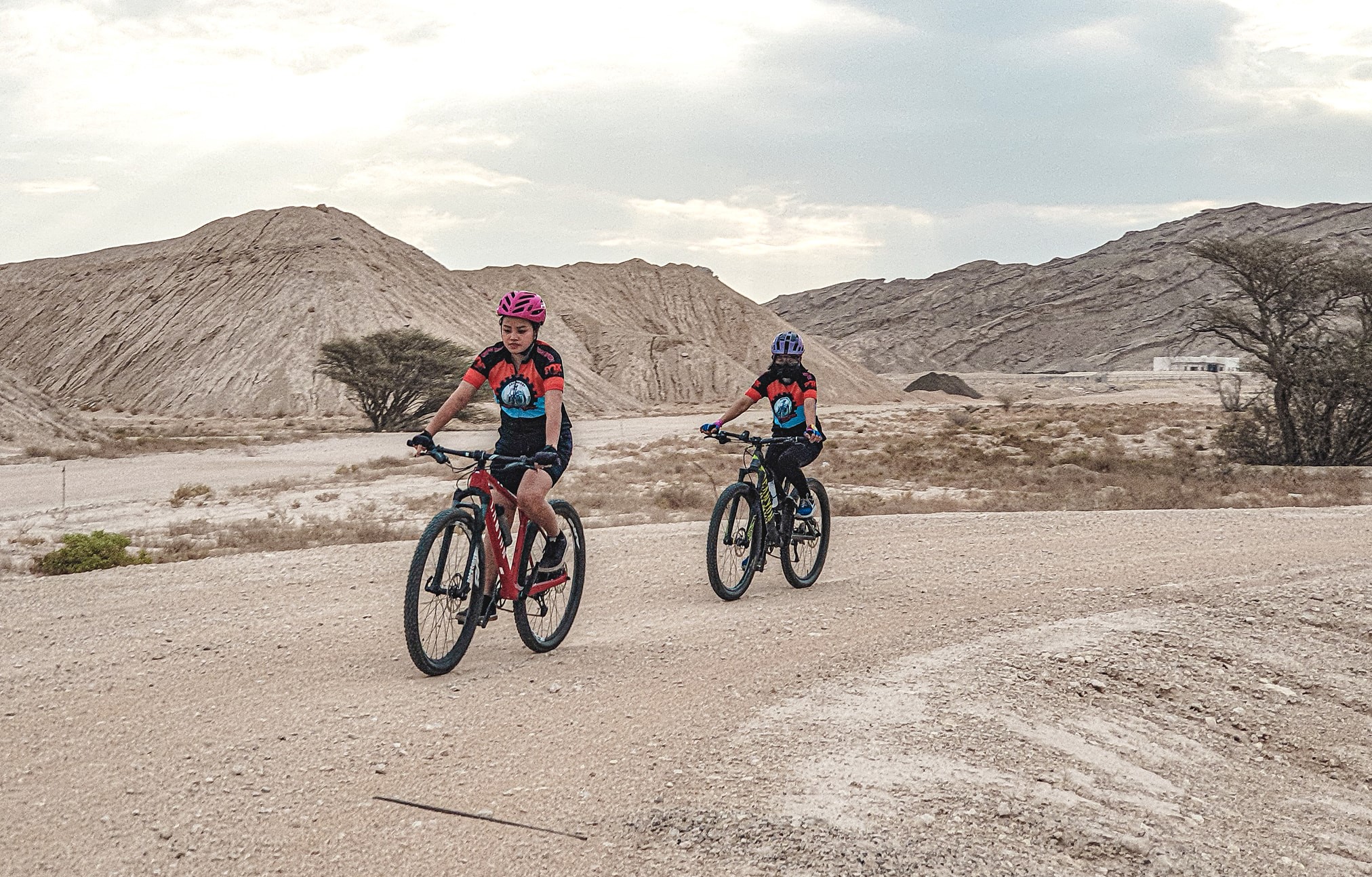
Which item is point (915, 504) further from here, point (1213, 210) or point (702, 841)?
point (1213, 210)

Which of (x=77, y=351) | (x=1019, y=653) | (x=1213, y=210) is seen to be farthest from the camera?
(x=1213, y=210)

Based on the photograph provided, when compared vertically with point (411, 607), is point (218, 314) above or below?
above

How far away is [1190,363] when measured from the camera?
126 metres

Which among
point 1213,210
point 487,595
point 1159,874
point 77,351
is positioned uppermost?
point 1213,210

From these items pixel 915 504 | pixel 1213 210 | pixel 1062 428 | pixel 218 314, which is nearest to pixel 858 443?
pixel 1062 428

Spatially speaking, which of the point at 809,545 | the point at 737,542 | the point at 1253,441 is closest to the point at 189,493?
the point at 809,545

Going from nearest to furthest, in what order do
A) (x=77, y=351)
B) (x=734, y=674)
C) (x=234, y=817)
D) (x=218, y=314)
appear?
1. (x=234, y=817)
2. (x=734, y=674)
3. (x=218, y=314)
4. (x=77, y=351)

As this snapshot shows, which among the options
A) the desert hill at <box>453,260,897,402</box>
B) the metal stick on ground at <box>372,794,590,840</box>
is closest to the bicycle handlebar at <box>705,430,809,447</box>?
the metal stick on ground at <box>372,794,590,840</box>

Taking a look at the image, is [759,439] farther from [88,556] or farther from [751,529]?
[88,556]

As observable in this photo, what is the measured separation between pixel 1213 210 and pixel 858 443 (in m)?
180

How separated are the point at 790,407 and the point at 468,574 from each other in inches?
133

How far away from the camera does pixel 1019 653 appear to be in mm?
7094

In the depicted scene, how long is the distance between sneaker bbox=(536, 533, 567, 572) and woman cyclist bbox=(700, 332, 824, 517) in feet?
7.70

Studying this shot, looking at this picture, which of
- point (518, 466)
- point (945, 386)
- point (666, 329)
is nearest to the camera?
point (518, 466)
